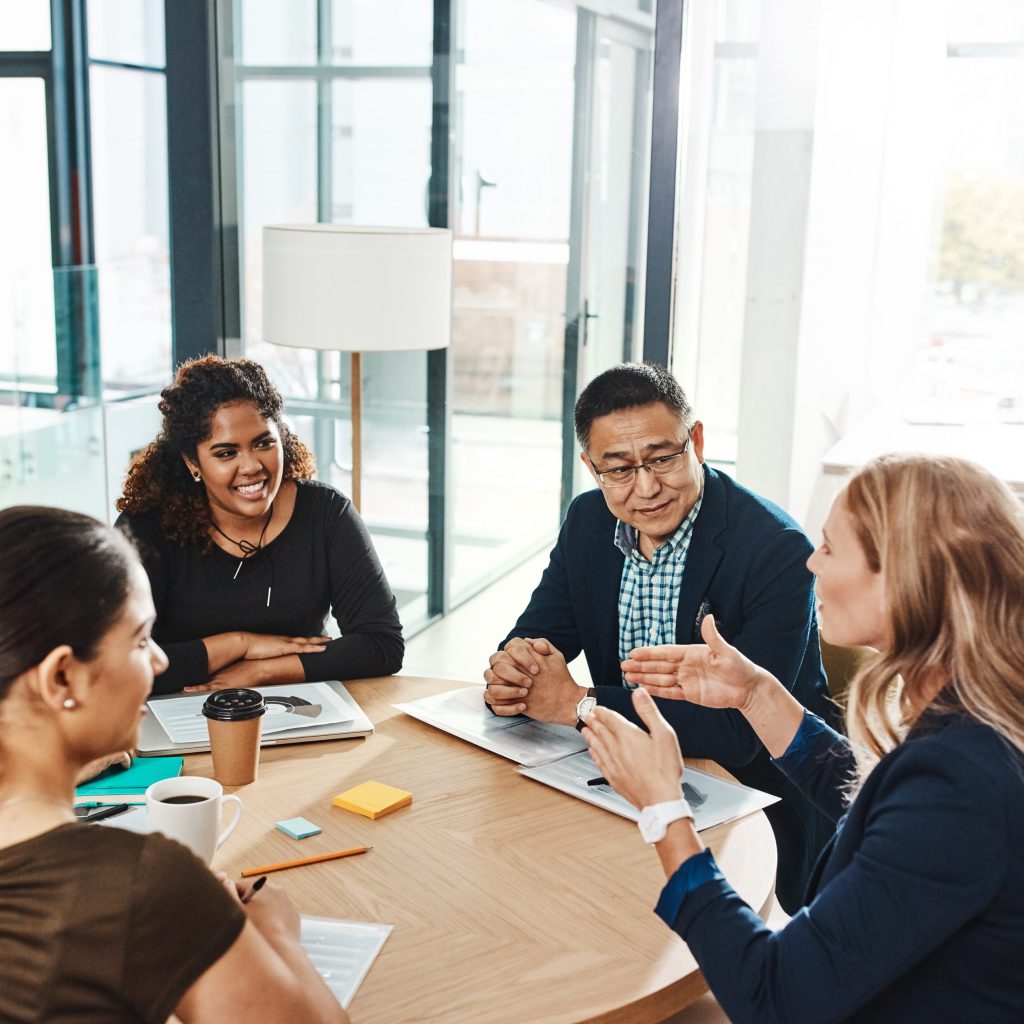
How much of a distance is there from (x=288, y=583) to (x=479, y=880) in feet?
3.66

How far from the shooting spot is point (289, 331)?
325cm

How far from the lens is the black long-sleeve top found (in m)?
2.41

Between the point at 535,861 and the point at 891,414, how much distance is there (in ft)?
8.81

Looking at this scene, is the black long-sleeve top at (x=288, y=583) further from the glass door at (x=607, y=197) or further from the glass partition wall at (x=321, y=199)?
the glass door at (x=607, y=197)

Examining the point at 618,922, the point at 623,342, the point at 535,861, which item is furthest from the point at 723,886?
the point at 623,342

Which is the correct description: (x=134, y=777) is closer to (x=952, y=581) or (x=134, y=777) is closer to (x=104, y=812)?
(x=104, y=812)

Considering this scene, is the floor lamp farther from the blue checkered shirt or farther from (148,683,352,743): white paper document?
(148,683,352,743): white paper document

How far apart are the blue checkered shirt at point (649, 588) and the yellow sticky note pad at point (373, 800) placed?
69cm

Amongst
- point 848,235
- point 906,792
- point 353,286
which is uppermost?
point 848,235

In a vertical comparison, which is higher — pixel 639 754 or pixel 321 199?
pixel 321 199

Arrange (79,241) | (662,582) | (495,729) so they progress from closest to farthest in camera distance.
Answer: (495,729) → (662,582) → (79,241)

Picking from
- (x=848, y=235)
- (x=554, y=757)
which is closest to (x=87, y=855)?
(x=554, y=757)

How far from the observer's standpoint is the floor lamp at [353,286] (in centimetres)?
314

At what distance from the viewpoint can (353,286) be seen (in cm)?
314
